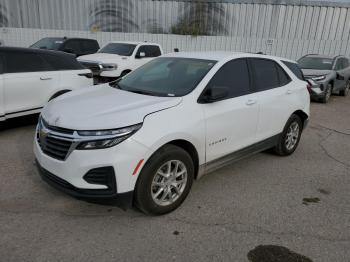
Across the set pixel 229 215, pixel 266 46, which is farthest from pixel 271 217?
pixel 266 46

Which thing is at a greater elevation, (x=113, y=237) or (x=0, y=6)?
(x=0, y=6)

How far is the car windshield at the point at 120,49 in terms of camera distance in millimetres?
11008

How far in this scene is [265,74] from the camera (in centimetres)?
464

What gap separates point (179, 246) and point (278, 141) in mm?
2775

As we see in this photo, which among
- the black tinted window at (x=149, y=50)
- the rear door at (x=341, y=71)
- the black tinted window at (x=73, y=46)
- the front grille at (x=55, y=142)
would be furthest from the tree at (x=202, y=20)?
the front grille at (x=55, y=142)

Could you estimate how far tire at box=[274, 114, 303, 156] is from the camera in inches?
200

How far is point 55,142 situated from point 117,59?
775 cm

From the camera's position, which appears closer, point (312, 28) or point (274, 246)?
point (274, 246)

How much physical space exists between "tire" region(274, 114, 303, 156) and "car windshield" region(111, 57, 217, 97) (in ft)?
6.18

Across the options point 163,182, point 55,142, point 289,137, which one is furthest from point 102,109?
point 289,137

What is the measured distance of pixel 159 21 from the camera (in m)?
18.8

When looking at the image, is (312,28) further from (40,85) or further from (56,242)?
(56,242)

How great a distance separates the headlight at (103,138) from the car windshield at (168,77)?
915mm

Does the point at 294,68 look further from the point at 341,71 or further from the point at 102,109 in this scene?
the point at 341,71
